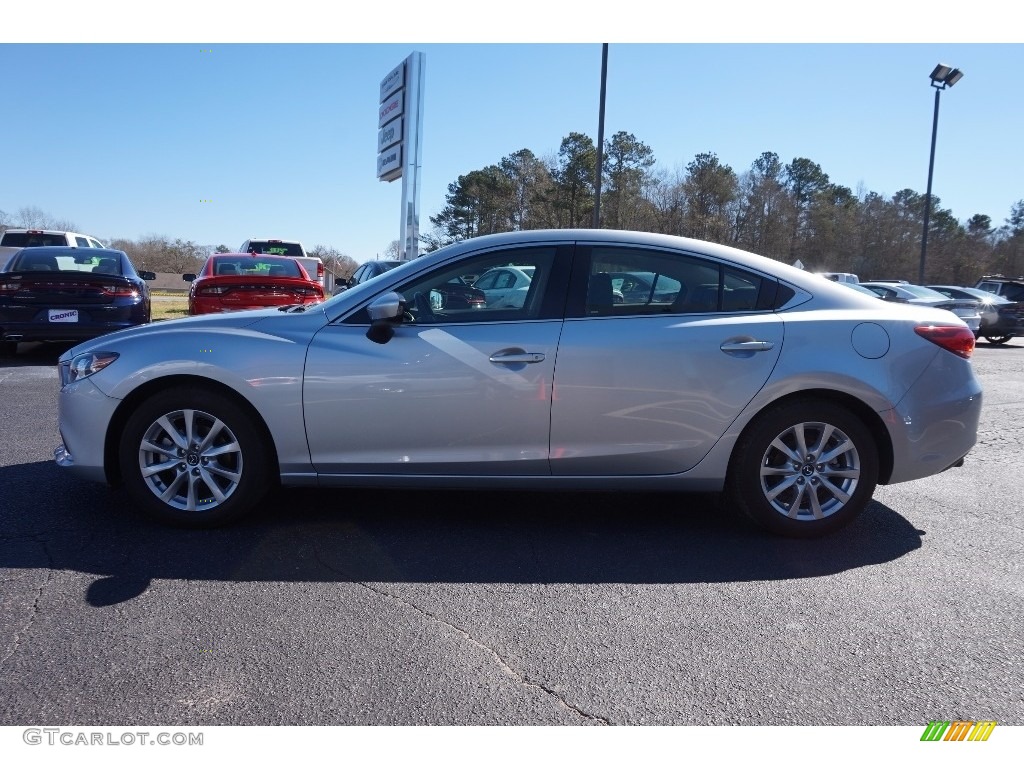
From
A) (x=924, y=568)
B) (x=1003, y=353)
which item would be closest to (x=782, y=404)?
(x=924, y=568)

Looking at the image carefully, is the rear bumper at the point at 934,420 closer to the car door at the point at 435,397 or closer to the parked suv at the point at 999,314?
the car door at the point at 435,397

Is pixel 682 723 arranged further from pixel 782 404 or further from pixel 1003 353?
pixel 1003 353

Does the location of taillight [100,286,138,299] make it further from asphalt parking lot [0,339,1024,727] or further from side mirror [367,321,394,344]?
side mirror [367,321,394,344]

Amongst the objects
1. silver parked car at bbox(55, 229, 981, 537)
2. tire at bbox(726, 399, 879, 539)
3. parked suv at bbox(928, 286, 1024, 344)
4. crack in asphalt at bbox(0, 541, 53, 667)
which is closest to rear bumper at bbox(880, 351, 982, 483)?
silver parked car at bbox(55, 229, 981, 537)

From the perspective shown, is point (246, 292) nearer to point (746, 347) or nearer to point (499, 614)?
point (746, 347)

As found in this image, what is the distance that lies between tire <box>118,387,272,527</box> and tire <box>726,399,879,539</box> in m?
2.47

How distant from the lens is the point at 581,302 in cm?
405

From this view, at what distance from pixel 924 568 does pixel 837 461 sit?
0.64 metres

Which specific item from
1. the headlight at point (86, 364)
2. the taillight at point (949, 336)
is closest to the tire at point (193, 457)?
the headlight at point (86, 364)

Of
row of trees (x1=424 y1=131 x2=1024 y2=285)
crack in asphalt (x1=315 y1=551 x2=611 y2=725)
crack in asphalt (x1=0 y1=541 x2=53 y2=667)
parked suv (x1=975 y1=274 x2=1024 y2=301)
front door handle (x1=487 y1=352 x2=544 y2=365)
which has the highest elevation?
row of trees (x1=424 y1=131 x2=1024 y2=285)

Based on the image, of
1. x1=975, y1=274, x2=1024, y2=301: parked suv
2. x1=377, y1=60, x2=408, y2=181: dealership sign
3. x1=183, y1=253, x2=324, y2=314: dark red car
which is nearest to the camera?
x1=183, y1=253, x2=324, y2=314: dark red car

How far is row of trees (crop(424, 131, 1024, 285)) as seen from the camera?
128 feet

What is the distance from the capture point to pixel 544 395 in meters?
3.91

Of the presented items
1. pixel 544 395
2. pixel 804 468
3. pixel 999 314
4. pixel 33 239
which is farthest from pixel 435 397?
pixel 999 314
